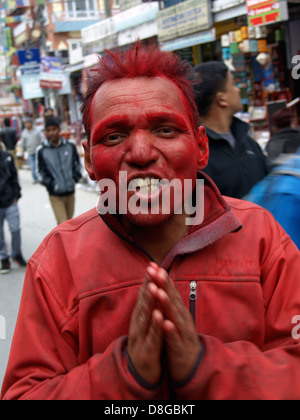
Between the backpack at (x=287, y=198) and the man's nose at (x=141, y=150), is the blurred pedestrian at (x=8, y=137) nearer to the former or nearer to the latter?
the backpack at (x=287, y=198)

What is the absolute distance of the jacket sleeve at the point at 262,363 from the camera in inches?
43.7

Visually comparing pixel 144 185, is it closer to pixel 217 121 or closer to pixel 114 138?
pixel 114 138

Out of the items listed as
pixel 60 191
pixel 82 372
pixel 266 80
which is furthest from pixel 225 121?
pixel 266 80

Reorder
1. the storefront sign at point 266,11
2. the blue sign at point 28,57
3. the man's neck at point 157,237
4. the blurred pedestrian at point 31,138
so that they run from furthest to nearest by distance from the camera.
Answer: the blue sign at point 28,57
the blurred pedestrian at point 31,138
the storefront sign at point 266,11
the man's neck at point 157,237

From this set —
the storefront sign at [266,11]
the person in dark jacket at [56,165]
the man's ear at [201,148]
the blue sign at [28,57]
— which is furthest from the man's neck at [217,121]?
the blue sign at [28,57]

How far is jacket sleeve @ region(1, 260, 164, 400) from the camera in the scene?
113 centimetres

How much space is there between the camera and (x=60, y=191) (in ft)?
21.9

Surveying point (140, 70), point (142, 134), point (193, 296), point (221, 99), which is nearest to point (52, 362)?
point (193, 296)

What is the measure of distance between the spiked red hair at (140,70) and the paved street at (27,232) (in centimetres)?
305

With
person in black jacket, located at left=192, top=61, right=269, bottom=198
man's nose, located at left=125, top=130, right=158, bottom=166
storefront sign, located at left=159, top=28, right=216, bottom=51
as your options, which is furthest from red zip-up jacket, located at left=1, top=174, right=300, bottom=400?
storefront sign, located at left=159, top=28, right=216, bottom=51

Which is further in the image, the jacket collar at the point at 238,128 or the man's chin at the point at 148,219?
the jacket collar at the point at 238,128

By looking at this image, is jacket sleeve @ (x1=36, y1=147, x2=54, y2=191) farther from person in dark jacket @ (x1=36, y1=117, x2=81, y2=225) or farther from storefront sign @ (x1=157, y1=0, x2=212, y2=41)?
storefront sign @ (x1=157, y1=0, x2=212, y2=41)

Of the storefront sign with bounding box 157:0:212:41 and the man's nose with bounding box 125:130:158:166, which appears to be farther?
the storefront sign with bounding box 157:0:212:41

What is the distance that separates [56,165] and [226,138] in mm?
3909
